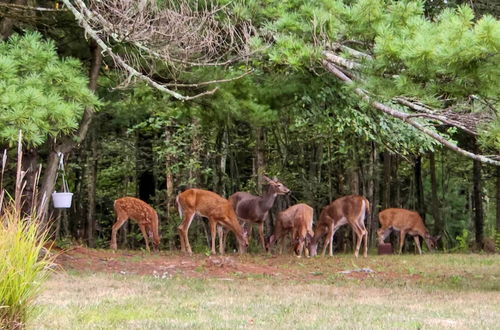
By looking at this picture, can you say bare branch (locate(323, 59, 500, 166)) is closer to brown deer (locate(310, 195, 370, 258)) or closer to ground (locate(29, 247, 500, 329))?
ground (locate(29, 247, 500, 329))

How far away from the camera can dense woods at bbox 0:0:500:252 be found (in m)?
7.59

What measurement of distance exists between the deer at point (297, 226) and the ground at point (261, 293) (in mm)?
1285

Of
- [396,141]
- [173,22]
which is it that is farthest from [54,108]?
[396,141]

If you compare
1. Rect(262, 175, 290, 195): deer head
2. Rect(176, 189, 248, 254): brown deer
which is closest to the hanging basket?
Rect(176, 189, 248, 254): brown deer

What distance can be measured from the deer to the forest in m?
1.64

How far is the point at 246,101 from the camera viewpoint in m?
11.1

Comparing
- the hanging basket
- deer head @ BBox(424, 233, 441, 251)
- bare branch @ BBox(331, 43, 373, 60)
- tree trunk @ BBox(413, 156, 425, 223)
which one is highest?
bare branch @ BBox(331, 43, 373, 60)

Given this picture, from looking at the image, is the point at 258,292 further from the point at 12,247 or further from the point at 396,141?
the point at 396,141

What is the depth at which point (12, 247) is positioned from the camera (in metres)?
4.69

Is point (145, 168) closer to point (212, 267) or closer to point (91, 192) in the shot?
point (91, 192)

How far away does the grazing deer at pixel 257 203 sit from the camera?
14.7m

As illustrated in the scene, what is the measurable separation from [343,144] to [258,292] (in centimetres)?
872

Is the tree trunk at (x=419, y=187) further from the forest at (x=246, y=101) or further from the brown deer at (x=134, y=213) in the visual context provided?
the brown deer at (x=134, y=213)

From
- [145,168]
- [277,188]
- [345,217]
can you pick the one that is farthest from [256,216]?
[145,168]
